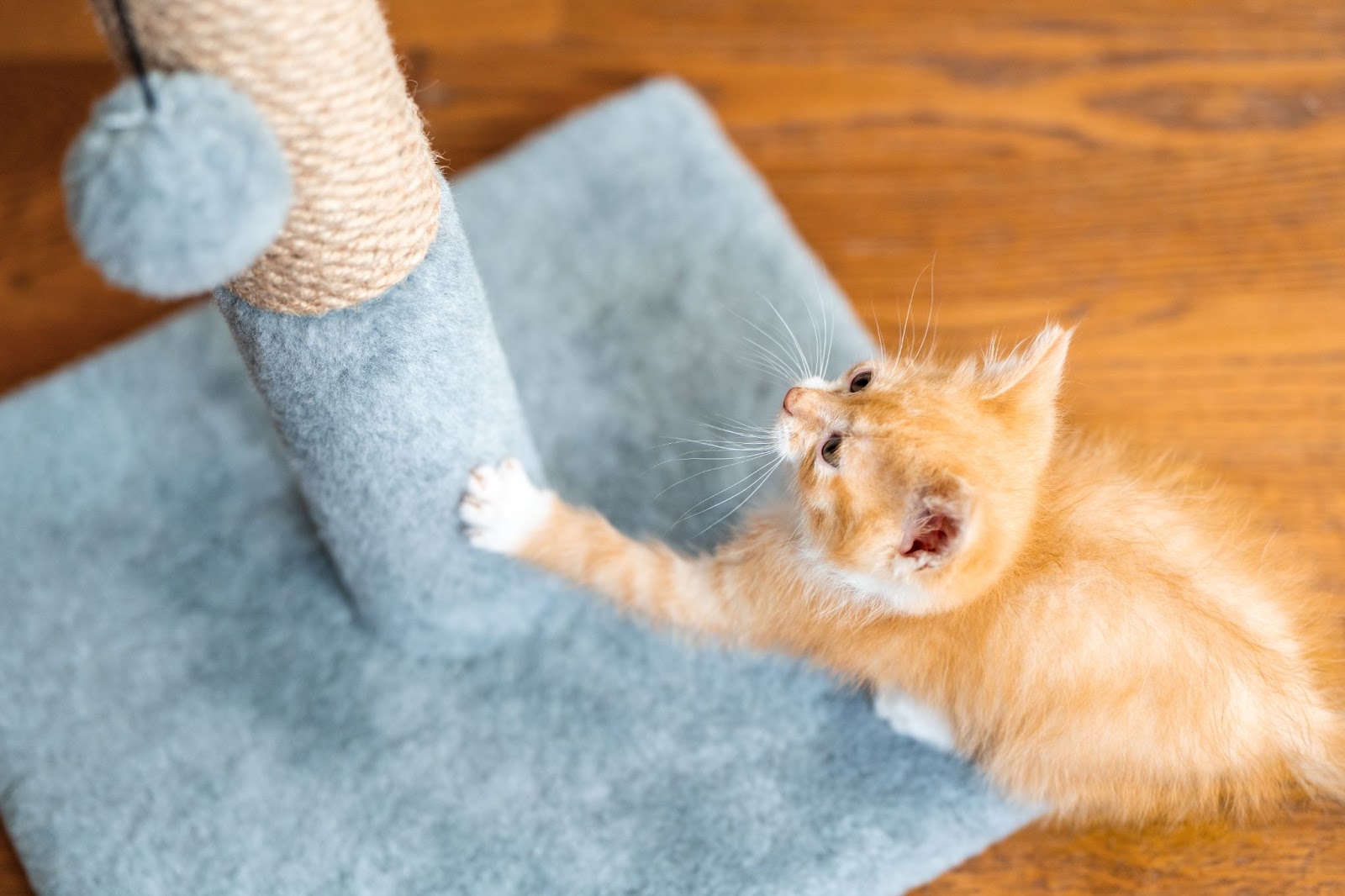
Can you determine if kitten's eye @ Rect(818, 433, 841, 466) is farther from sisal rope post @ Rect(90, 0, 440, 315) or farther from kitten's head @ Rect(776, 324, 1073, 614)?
sisal rope post @ Rect(90, 0, 440, 315)

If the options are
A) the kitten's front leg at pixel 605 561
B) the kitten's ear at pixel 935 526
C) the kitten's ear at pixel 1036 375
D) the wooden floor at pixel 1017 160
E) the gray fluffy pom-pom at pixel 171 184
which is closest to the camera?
the gray fluffy pom-pom at pixel 171 184

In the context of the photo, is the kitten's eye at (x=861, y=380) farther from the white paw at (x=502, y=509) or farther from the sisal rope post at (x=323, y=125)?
the sisal rope post at (x=323, y=125)

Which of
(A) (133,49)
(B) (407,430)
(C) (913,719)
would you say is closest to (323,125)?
(A) (133,49)

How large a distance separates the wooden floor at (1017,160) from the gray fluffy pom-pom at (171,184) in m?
0.88

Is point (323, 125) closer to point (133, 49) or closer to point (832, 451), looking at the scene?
point (133, 49)

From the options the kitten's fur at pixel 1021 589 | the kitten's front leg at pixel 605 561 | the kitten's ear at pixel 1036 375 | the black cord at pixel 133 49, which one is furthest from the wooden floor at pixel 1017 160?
the black cord at pixel 133 49

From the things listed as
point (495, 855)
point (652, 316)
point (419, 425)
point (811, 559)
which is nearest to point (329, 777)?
point (495, 855)

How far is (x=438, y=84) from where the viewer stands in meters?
1.69

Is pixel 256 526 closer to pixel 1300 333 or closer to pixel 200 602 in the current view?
pixel 200 602

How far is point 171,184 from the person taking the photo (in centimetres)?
68

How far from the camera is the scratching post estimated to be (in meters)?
0.73

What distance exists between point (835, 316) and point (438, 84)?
76 centimetres

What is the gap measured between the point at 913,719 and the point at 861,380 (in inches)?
15.1

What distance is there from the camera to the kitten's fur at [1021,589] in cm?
94
